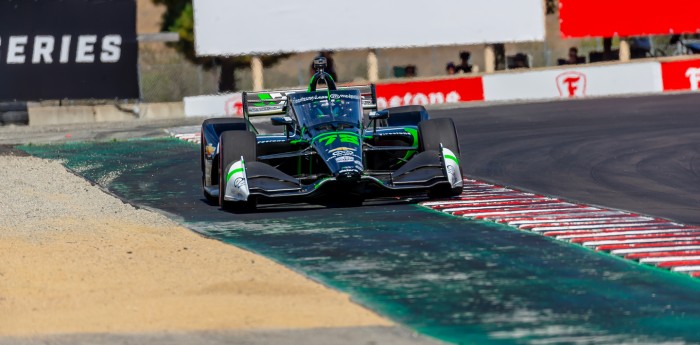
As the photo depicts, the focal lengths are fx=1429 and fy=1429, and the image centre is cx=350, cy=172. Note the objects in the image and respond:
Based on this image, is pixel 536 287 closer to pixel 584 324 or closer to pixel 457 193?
pixel 584 324

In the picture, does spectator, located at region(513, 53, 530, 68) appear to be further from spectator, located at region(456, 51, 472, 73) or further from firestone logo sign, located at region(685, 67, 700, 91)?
firestone logo sign, located at region(685, 67, 700, 91)

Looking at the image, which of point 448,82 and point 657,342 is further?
point 448,82

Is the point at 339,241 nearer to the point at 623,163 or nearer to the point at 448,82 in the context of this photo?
the point at 623,163

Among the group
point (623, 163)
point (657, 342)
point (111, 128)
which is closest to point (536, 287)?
point (657, 342)

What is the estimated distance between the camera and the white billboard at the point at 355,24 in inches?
1403

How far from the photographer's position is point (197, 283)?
1048 centimetres

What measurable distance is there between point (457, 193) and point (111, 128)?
57.9 ft

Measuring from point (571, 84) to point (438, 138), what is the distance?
65.1 ft

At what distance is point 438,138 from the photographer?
15805mm

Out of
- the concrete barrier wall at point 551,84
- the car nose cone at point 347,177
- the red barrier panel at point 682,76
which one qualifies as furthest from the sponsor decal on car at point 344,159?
Answer: the red barrier panel at point 682,76

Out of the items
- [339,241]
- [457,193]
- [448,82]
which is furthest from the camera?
[448,82]

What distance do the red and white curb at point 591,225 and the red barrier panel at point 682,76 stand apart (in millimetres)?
18991

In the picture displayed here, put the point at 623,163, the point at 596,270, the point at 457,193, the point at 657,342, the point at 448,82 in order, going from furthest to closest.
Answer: the point at 448,82 → the point at 623,163 → the point at 457,193 → the point at 596,270 → the point at 657,342

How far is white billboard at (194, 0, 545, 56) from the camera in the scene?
35.6 m
